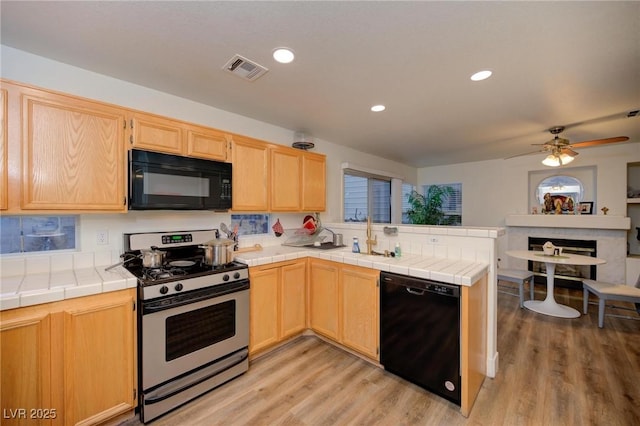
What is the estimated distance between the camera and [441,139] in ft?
12.8

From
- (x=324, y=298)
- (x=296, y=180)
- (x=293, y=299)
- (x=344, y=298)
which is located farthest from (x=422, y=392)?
(x=296, y=180)

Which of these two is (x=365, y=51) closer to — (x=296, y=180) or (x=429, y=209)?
(x=296, y=180)

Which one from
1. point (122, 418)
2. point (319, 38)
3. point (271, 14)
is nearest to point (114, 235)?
point (122, 418)

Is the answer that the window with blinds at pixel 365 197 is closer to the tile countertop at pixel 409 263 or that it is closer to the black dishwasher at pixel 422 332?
the tile countertop at pixel 409 263

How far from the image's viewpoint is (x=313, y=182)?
3326 millimetres

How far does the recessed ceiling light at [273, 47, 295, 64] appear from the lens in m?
1.71

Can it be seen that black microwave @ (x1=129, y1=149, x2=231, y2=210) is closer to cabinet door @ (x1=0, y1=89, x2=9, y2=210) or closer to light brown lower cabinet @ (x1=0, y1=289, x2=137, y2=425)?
cabinet door @ (x1=0, y1=89, x2=9, y2=210)

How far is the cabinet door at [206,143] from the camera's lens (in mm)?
2260

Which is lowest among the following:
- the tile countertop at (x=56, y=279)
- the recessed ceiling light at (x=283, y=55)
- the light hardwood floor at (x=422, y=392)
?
the light hardwood floor at (x=422, y=392)

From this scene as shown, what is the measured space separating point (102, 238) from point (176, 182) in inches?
27.9

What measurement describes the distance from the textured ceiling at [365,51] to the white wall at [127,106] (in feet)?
0.27

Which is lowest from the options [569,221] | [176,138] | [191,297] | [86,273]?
[191,297]

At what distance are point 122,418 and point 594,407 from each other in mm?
3274

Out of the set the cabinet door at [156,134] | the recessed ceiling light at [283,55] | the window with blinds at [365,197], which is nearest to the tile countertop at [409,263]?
the cabinet door at [156,134]
